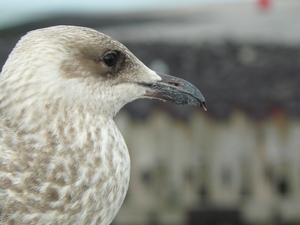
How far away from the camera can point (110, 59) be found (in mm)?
1852

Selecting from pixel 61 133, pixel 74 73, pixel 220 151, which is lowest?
pixel 220 151

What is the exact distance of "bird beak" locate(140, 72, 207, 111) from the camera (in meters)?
1.96

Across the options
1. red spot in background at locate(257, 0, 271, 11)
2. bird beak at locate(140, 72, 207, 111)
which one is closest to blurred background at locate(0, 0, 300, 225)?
bird beak at locate(140, 72, 207, 111)

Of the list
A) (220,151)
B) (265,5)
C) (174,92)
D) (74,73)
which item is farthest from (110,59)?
(265,5)

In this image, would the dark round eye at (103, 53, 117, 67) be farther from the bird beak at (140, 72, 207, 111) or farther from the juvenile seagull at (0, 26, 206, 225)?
the bird beak at (140, 72, 207, 111)

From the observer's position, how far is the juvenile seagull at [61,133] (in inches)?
62.9

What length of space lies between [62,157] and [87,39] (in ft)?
1.29

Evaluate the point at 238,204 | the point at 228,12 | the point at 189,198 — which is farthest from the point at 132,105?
the point at 228,12

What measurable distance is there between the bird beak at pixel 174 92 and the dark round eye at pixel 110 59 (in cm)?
15

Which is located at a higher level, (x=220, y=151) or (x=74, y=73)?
(x=74, y=73)

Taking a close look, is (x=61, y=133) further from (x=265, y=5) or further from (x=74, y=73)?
(x=265, y=5)

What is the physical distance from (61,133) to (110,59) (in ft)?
1.09

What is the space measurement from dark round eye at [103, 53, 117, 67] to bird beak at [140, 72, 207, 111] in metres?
0.15

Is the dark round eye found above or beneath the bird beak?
above
